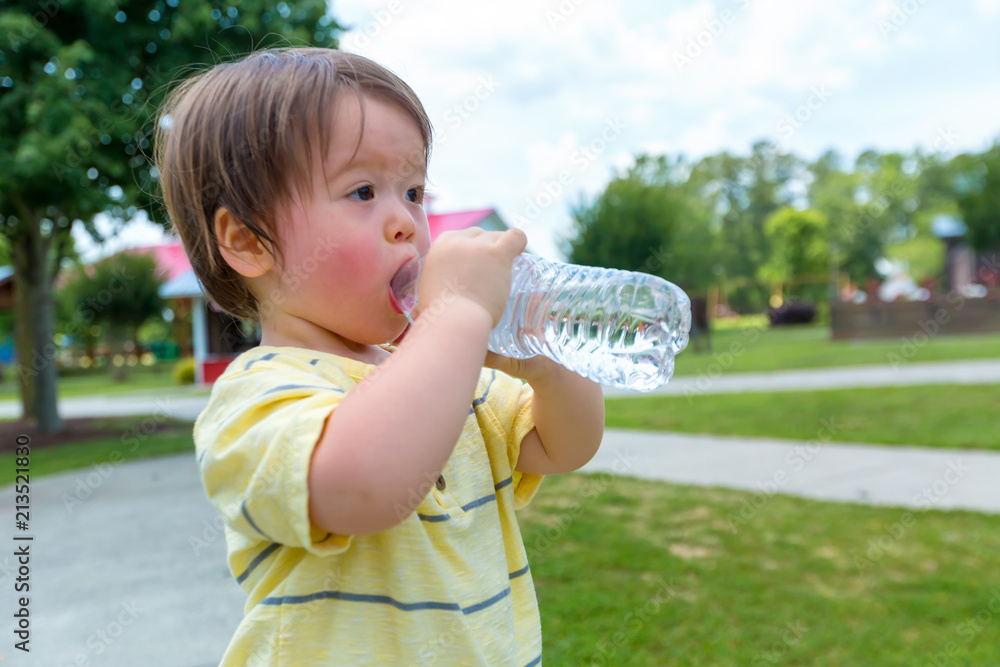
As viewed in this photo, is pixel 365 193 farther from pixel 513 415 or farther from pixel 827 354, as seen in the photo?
pixel 827 354

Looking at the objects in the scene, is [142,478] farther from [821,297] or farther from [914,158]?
[914,158]

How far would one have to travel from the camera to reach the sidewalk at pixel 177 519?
3.28 m

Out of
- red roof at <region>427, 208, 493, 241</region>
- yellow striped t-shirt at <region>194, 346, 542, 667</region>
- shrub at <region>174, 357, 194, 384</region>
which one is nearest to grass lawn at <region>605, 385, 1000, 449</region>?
red roof at <region>427, 208, 493, 241</region>

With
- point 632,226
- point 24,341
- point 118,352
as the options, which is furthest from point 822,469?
point 118,352

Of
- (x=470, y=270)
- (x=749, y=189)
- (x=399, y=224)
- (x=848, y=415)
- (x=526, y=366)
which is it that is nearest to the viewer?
(x=470, y=270)

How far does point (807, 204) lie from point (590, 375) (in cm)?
6010

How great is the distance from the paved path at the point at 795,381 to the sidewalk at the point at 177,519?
3.42 meters

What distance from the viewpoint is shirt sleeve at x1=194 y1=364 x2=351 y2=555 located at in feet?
2.98

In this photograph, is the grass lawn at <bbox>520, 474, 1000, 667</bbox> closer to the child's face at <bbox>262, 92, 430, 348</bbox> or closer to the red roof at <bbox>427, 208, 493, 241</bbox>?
the child's face at <bbox>262, 92, 430, 348</bbox>

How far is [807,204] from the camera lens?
5659 centimetres

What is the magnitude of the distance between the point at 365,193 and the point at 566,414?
490mm

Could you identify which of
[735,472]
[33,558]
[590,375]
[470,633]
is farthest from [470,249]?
[735,472]

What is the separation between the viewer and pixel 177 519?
5.08 meters

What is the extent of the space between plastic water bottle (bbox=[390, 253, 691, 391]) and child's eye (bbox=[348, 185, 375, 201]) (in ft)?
0.83
